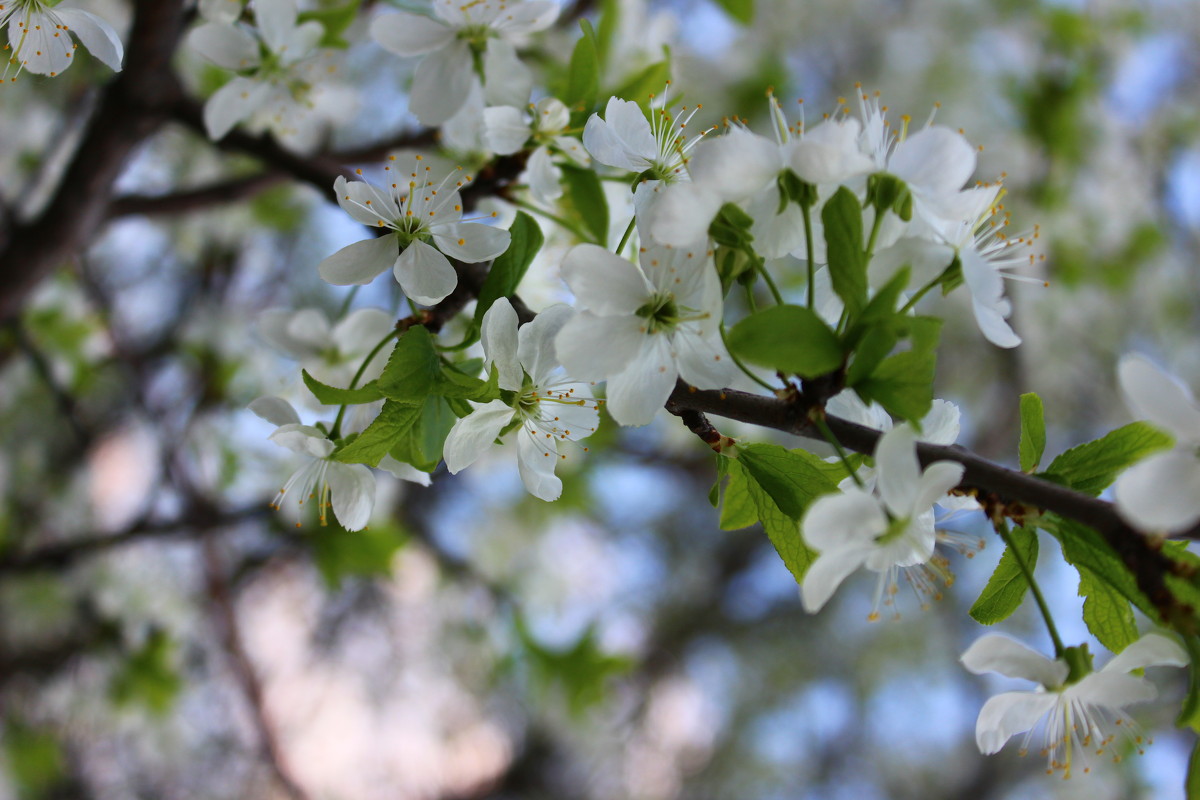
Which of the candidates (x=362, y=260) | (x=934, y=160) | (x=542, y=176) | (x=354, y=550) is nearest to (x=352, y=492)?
(x=362, y=260)

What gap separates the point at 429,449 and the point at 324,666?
2540 mm

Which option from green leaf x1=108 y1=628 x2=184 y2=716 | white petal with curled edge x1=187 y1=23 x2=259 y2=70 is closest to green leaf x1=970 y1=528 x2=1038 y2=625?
white petal with curled edge x1=187 y1=23 x2=259 y2=70

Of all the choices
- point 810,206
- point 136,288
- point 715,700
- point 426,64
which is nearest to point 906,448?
point 810,206

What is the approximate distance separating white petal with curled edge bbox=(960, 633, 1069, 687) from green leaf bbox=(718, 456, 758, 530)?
137 millimetres

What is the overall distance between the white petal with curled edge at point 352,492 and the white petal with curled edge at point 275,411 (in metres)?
0.05

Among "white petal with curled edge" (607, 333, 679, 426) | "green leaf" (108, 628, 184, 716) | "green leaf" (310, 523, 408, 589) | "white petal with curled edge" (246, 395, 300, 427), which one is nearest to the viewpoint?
"white petal with curled edge" (607, 333, 679, 426)

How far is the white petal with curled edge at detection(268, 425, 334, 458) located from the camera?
52cm

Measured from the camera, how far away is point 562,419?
544 millimetres

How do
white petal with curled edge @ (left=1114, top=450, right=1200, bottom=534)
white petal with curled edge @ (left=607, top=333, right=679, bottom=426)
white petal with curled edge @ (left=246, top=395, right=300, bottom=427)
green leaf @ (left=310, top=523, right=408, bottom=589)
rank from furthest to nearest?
1. green leaf @ (left=310, top=523, right=408, bottom=589)
2. white petal with curled edge @ (left=246, top=395, right=300, bottom=427)
3. white petal with curled edge @ (left=607, top=333, right=679, bottom=426)
4. white petal with curled edge @ (left=1114, top=450, right=1200, bottom=534)

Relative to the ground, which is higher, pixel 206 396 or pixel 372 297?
pixel 372 297

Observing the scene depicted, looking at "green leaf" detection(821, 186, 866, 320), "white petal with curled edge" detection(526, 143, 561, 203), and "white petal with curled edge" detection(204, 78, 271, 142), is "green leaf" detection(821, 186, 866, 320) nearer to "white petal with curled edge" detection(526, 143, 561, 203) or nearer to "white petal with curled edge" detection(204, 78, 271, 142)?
"white petal with curled edge" detection(526, 143, 561, 203)

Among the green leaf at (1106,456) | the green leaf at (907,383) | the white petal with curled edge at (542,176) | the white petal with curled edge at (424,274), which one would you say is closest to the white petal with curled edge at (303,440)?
the white petal with curled edge at (424,274)

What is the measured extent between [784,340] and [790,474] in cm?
11

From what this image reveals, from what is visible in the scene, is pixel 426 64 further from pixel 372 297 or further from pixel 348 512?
pixel 372 297
